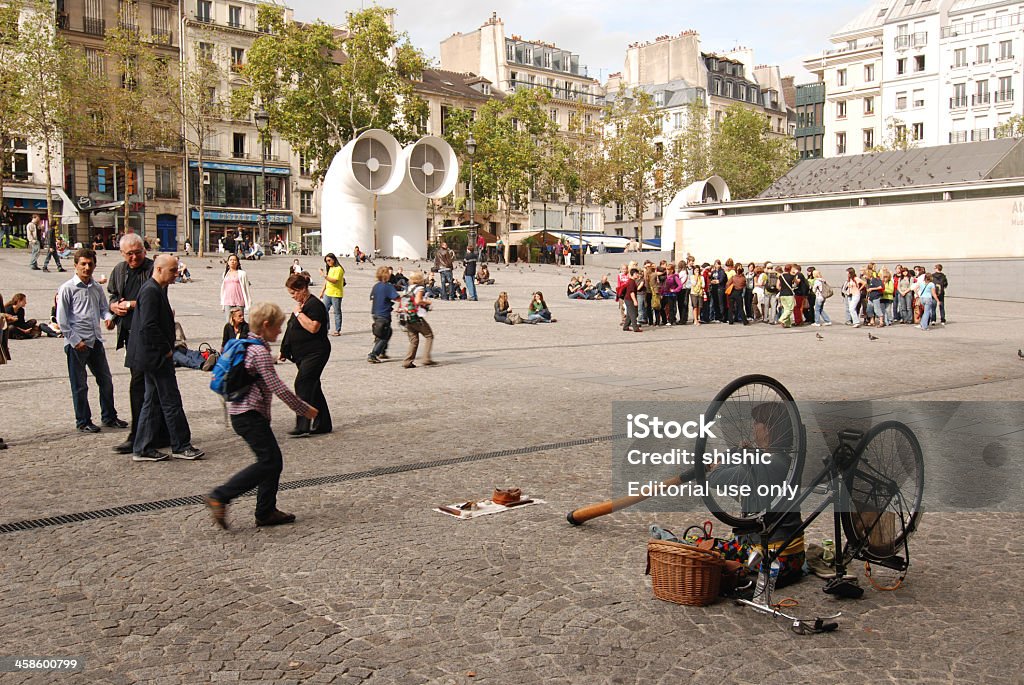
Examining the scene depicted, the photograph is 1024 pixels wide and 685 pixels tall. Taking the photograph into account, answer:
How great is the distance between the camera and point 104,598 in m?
4.80

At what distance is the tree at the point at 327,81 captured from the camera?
56.8 m

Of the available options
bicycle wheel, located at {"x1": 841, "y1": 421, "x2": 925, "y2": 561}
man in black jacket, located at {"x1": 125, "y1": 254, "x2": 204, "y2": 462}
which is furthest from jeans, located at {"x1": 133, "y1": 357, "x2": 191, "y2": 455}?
bicycle wheel, located at {"x1": 841, "y1": 421, "x2": 925, "y2": 561}

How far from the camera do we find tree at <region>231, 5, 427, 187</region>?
56750mm

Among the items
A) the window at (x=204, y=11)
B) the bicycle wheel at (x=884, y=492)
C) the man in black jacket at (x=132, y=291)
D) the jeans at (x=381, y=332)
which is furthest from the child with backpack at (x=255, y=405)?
the window at (x=204, y=11)

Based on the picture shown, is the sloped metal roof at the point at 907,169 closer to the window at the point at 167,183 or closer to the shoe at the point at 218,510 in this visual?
the window at the point at 167,183

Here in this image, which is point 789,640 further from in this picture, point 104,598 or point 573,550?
point 104,598

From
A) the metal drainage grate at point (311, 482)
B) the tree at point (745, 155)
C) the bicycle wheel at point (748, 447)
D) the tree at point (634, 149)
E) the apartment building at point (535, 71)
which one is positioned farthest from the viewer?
the apartment building at point (535, 71)

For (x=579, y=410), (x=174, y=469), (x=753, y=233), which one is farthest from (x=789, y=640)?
(x=753, y=233)

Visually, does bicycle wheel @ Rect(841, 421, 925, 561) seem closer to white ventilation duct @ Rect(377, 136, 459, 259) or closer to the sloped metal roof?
the sloped metal roof

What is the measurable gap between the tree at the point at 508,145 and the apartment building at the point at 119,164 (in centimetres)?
1933

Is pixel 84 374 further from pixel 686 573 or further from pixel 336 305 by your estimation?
pixel 336 305

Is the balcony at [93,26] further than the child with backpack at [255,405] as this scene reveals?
Yes

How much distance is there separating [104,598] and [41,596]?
0.31 metres

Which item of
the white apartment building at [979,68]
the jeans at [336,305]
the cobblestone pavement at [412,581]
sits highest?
→ the white apartment building at [979,68]
